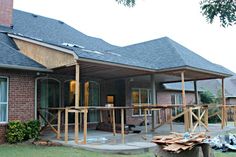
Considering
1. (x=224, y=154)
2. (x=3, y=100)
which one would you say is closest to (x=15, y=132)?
(x=3, y=100)

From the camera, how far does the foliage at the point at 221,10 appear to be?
501cm

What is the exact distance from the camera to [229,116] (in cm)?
2866

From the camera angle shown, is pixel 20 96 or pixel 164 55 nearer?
pixel 20 96

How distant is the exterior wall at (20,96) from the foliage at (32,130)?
430 mm

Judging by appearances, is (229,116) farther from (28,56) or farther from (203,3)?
(203,3)

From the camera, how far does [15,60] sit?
12.0m

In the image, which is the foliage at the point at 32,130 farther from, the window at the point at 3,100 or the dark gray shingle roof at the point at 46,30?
the dark gray shingle roof at the point at 46,30

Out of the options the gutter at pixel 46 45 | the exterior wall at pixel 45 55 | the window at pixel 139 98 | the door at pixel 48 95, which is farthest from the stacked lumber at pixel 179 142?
the window at pixel 139 98

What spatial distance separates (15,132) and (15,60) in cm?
297

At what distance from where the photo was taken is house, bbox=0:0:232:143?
1155 centimetres

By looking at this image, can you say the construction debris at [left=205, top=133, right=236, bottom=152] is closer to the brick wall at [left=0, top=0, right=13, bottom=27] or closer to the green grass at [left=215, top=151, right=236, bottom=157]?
the green grass at [left=215, top=151, right=236, bottom=157]

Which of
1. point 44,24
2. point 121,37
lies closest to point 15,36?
point 44,24

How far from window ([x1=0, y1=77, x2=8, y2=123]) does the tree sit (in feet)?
29.0

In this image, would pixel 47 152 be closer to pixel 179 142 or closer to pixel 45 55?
pixel 179 142
